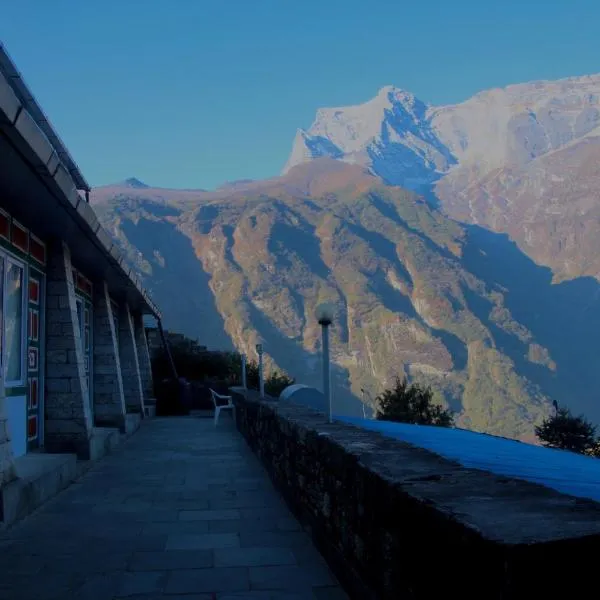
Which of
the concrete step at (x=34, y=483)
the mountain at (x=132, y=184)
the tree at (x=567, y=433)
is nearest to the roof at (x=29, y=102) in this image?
the concrete step at (x=34, y=483)

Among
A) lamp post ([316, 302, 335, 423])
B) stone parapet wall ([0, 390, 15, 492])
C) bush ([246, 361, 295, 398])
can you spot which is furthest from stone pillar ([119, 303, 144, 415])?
lamp post ([316, 302, 335, 423])

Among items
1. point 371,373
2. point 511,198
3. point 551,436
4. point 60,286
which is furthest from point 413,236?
point 60,286

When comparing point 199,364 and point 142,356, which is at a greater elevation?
point 142,356

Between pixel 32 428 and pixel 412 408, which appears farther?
pixel 412 408

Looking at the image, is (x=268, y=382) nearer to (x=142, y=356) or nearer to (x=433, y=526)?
(x=142, y=356)

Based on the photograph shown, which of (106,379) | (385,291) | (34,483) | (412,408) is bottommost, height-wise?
(412,408)

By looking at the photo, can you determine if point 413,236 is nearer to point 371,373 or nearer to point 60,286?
point 371,373

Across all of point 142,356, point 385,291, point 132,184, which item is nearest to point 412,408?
point 142,356

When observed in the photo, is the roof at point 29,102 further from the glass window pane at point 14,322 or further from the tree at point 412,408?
the tree at point 412,408
